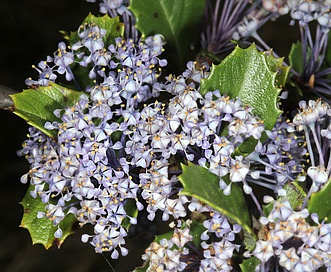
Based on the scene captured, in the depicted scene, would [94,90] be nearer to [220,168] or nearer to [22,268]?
[220,168]

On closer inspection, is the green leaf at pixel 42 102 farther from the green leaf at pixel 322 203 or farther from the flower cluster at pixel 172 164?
the green leaf at pixel 322 203

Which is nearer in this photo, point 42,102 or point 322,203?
point 322,203

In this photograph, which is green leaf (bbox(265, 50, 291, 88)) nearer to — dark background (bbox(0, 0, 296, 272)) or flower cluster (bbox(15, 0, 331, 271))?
flower cluster (bbox(15, 0, 331, 271))

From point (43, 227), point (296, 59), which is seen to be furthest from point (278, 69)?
point (43, 227)

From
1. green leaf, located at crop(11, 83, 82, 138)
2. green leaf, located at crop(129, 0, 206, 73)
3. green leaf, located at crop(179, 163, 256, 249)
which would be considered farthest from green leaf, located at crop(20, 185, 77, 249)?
green leaf, located at crop(129, 0, 206, 73)

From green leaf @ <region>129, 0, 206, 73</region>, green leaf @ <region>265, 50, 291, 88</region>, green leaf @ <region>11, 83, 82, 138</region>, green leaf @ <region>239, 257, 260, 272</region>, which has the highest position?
green leaf @ <region>11, 83, 82, 138</region>

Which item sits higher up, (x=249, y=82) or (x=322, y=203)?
(x=249, y=82)

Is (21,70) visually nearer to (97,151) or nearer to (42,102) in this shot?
(42,102)

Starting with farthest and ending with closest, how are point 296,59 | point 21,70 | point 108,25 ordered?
point 21,70 → point 296,59 → point 108,25
